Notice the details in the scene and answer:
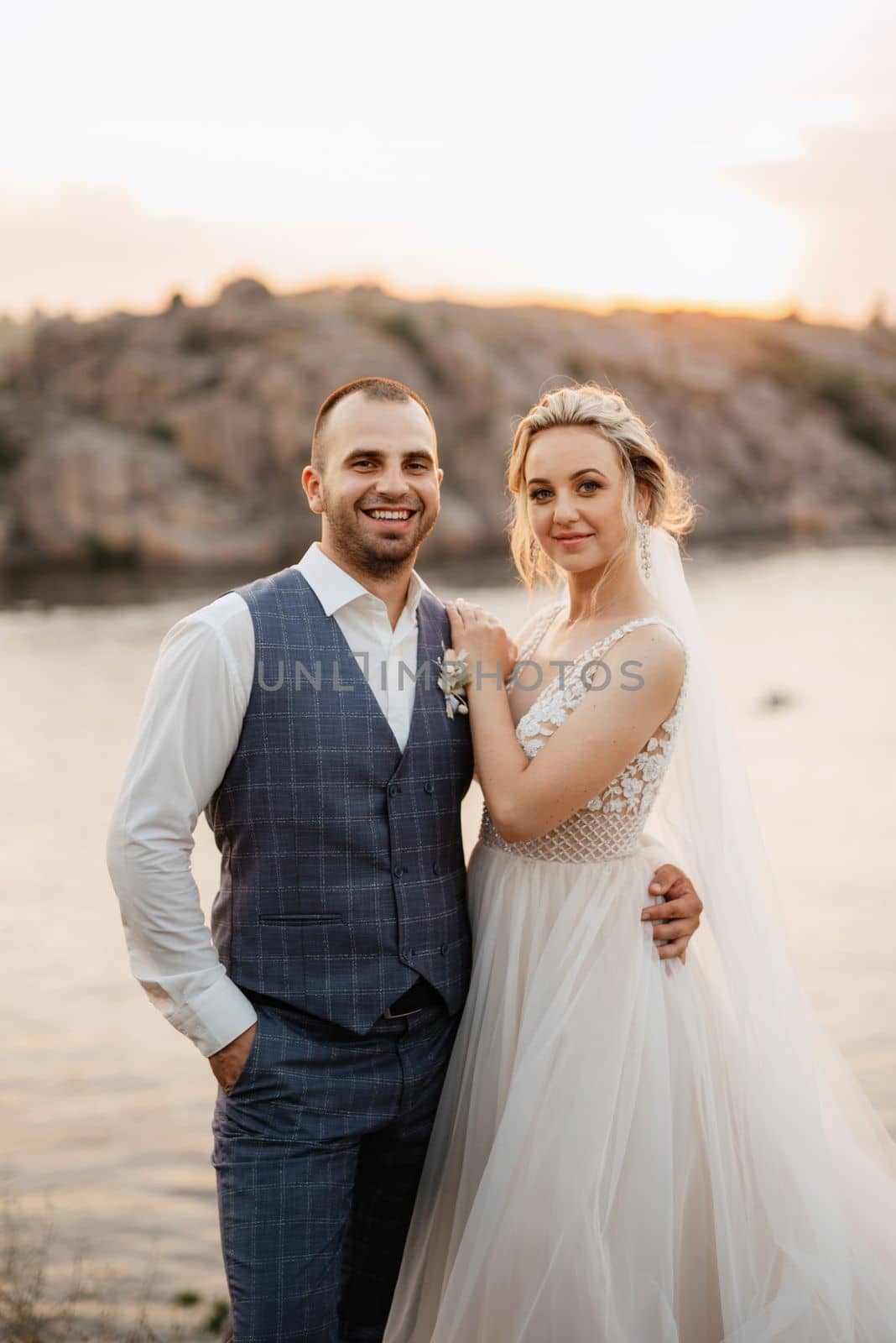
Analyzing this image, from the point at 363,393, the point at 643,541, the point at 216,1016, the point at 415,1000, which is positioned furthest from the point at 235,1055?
the point at 643,541

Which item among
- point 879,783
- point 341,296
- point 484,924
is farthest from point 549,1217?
point 341,296

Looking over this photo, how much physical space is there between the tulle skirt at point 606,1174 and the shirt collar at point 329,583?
0.69m

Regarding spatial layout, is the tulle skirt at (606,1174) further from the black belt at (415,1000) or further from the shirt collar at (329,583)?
the shirt collar at (329,583)

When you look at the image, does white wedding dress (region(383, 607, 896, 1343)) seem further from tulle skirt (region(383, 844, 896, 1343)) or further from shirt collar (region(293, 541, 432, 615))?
shirt collar (region(293, 541, 432, 615))

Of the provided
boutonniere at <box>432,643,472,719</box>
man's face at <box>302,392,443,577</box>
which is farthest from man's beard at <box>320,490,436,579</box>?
boutonniere at <box>432,643,472,719</box>

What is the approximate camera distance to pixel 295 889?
2262mm

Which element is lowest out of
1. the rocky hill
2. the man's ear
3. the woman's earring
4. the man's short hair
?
the woman's earring

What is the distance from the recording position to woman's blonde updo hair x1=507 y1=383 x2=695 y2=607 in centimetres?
264

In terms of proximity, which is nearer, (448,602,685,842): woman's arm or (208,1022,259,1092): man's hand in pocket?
(208,1022,259,1092): man's hand in pocket

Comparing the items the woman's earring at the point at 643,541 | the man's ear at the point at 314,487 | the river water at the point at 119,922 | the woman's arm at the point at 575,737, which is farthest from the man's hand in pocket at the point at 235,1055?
the river water at the point at 119,922

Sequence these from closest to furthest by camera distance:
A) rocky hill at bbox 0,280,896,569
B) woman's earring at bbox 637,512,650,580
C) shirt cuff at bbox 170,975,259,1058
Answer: shirt cuff at bbox 170,975,259,1058 → woman's earring at bbox 637,512,650,580 → rocky hill at bbox 0,280,896,569

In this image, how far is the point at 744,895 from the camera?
109 inches

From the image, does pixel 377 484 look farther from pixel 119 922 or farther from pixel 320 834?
pixel 119 922

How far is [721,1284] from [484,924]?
806 millimetres
